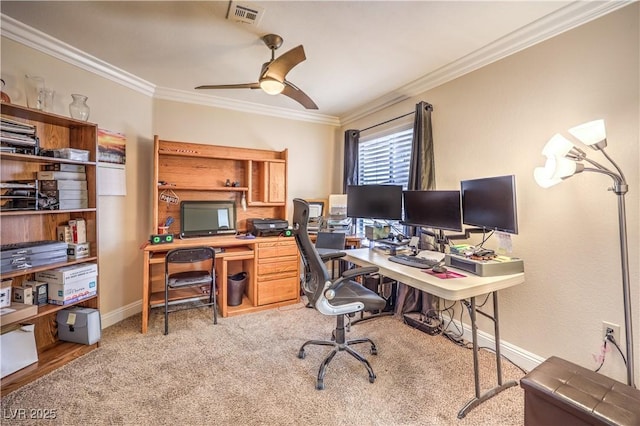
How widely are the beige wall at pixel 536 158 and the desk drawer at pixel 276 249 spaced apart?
1.33 metres

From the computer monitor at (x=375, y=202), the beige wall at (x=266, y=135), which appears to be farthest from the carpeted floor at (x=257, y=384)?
the beige wall at (x=266, y=135)

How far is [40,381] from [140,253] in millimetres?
1364

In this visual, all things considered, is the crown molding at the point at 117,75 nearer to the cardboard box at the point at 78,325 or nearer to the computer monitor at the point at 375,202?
the computer monitor at the point at 375,202

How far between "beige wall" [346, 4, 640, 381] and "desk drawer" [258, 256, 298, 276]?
2032 millimetres

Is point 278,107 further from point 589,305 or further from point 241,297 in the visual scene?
point 589,305

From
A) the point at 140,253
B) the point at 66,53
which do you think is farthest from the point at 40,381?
the point at 66,53

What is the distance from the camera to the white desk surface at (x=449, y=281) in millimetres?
1562

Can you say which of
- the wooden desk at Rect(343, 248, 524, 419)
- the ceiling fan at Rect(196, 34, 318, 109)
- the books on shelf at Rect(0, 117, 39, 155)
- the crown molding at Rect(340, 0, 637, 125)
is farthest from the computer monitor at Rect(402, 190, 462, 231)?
the books on shelf at Rect(0, 117, 39, 155)

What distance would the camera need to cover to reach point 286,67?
1938 mm

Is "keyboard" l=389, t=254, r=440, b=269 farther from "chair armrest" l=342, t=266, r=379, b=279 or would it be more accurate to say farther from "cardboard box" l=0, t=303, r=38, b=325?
"cardboard box" l=0, t=303, r=38, b=325

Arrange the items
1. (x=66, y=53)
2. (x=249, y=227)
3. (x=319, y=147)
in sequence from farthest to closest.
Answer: (x=319, y=147) < (x=249, y=227) < (x=66, y=53)

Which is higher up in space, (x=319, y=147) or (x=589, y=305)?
(x=319, y=147)

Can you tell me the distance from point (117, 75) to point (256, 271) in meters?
2.36

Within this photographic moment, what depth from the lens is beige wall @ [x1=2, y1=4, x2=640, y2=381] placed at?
1642 mm
